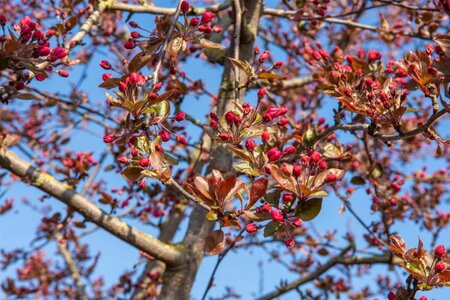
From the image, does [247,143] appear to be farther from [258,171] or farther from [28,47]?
[28,47]

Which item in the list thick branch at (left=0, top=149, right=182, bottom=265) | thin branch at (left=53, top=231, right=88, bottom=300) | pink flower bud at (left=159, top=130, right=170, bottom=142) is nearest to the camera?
pink flower bud at (left=159, top=130, right=170, bottom=142)

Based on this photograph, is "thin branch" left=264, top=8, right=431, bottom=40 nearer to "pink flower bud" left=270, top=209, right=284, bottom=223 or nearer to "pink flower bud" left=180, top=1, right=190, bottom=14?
"pink flower bud" left=180, top=1, right=190, bottom=14

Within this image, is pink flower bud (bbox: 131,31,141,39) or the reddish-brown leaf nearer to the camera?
the reddish-brown leaf

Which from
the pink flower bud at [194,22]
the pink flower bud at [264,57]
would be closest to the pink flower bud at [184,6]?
the pink flower bud at [194,22]

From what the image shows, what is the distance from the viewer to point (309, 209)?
5.19 ft

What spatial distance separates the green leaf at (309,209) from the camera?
5.14 feet

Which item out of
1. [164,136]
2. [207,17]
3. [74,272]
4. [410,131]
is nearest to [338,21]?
[207,17]

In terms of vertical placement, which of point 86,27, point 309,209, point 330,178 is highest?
point 86,27

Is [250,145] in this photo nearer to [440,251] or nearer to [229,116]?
→ [229,116]

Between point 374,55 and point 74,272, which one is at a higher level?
point 374,55

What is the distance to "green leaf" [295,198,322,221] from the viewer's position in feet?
5.14

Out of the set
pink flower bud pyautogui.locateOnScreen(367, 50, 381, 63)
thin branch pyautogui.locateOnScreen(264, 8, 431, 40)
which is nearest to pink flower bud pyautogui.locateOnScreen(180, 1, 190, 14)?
pink flower bud pyautogui.locateOnScreen(367, 50, 381, 63)

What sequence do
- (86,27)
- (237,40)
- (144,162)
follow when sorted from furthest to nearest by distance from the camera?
1. (86,27)
2. (237,40)
3. (144,162)

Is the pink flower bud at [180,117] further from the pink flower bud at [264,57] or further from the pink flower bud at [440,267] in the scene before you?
the pink flower bud at [440,267]
